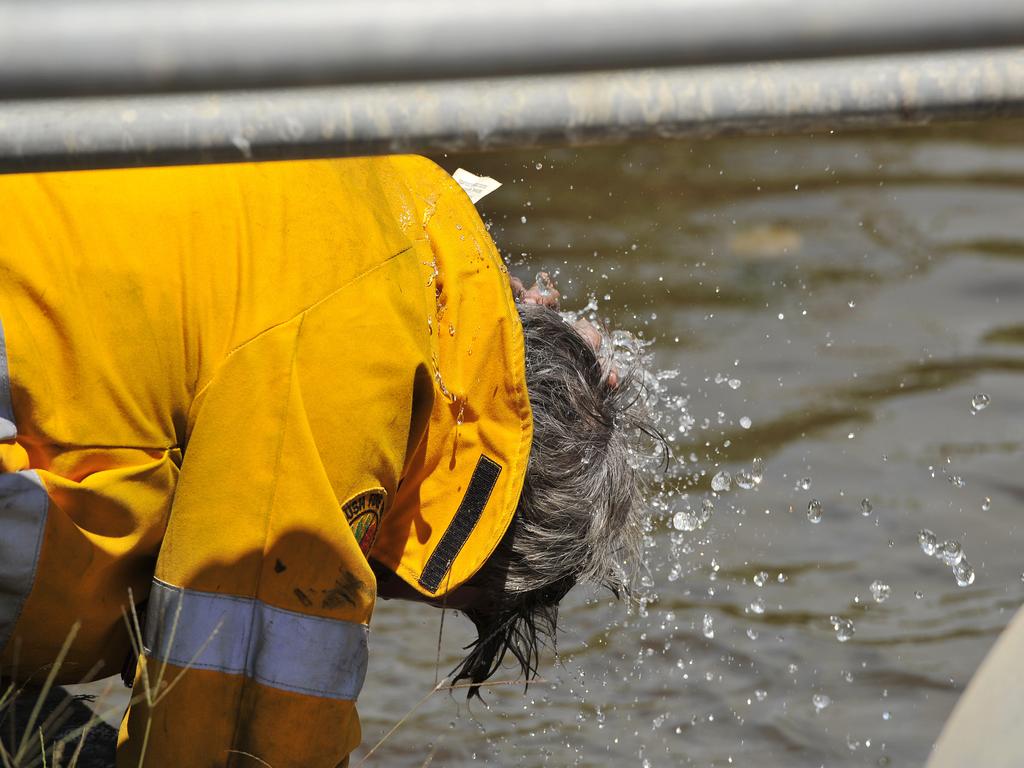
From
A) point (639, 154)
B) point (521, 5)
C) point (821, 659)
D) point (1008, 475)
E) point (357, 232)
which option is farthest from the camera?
point (639, 154)

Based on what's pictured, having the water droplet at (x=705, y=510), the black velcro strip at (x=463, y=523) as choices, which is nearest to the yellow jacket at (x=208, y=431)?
the black velcro strip at (x=463, y=523)

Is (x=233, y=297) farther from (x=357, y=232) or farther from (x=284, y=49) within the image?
(x=284, y=49)

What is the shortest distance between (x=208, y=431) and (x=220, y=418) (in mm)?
28

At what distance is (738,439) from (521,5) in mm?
4414

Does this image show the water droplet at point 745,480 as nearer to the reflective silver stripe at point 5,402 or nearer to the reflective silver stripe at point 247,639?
the reflective silver stripe at point 247,639

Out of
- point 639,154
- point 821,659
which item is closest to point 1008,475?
point 821,659

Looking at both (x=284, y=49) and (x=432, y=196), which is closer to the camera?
(x=284, y=49)

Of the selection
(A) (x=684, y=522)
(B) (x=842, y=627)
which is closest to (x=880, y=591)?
(B) (x=842, y=627)

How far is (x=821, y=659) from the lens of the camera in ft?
13.5

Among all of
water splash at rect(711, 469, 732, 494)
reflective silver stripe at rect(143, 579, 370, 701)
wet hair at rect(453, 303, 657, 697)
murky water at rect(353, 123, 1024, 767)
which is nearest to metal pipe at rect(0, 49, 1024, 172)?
reflective silver stripe at rect(143, 579, 370, 701)

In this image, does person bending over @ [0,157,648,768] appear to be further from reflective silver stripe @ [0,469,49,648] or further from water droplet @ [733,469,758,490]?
water droplet @ [733,469,758,490]

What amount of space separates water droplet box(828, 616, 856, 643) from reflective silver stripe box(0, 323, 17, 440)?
313 cm

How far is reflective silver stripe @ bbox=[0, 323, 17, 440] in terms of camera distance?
5.70ft

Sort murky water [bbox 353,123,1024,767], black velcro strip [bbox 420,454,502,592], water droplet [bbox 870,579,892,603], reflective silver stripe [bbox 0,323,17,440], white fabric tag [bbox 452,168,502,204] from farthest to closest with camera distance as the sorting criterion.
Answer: water droplet [bbox 870,579,892,603] < murky water [bbox 353,123,1024,767] < white fabric tag [bbox 452,168,502,204] < black velcro strip [bbox 420,454,502,592] < reflective silver stripe [bbox 0,323,17,440]
